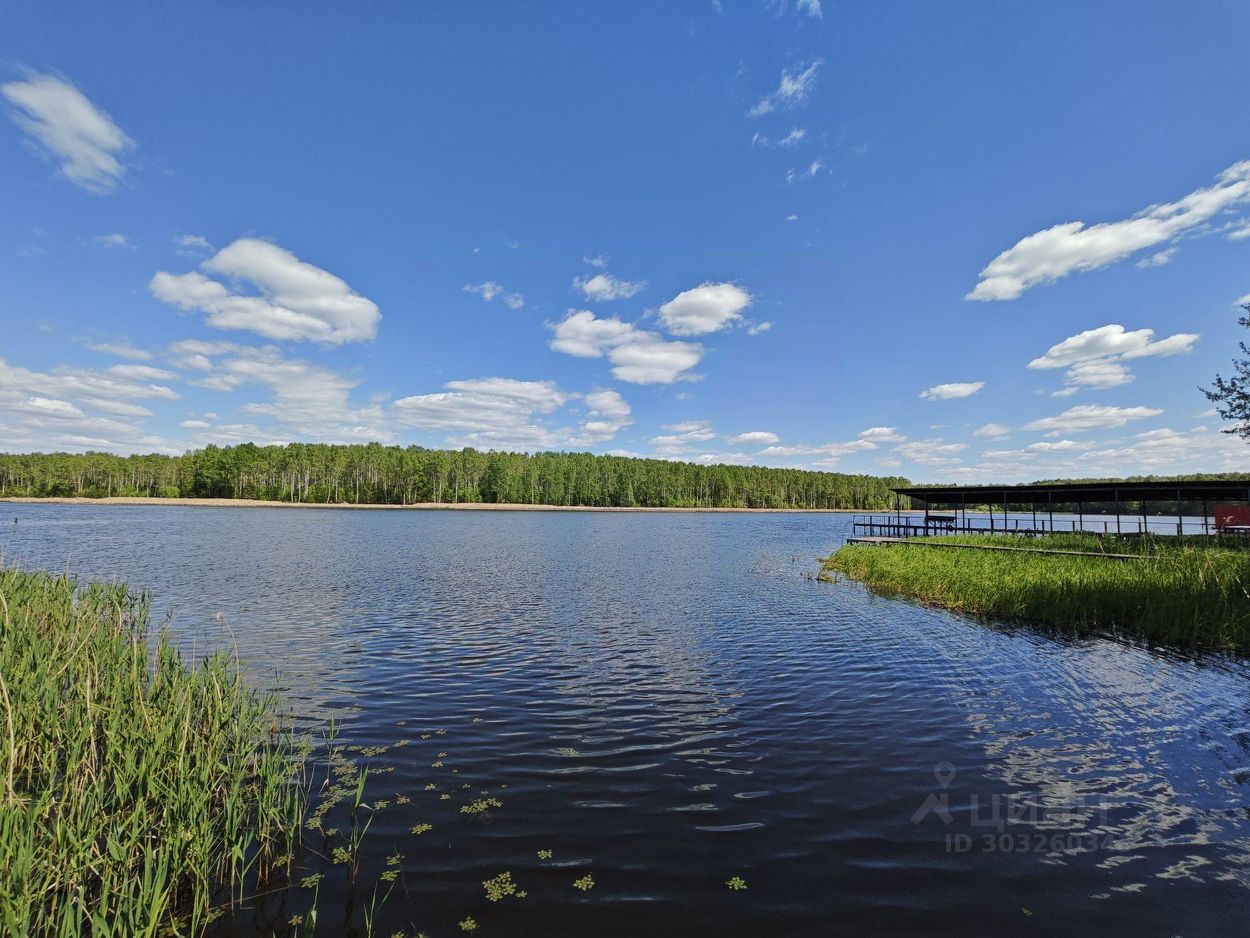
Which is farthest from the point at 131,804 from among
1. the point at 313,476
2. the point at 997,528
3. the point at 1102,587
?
the point at 313,476

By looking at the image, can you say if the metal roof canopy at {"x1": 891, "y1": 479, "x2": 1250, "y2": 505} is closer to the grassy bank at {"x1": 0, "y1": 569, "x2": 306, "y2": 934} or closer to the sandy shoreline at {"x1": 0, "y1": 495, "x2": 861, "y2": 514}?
the grassy bank at {"x1": 0, "y1": 569, "x2": 306, "y2": 934}

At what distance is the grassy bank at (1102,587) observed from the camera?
18406 millimetres

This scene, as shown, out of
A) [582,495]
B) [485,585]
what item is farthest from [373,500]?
[485,585]

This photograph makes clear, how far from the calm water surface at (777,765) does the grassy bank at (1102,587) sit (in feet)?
8.31

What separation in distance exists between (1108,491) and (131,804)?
52.3 metres

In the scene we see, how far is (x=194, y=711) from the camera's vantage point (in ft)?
30.4

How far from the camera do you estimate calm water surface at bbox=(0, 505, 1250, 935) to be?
240 inches

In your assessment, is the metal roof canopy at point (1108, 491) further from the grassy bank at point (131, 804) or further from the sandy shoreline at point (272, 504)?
the sandy shoreline at point (272, 504)

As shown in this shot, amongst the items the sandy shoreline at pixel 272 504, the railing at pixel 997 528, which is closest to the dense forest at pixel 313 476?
the sandy shoreline at pixel 272 504

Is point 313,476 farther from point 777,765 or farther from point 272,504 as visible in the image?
point 777,765

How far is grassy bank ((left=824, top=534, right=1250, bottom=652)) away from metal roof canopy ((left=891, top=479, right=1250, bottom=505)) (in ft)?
18.1

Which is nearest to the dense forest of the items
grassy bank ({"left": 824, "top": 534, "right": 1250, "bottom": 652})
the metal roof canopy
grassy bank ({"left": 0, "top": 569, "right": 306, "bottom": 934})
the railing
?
the railing

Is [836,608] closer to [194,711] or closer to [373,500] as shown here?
[194,711]

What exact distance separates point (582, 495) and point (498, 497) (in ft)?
87.2
